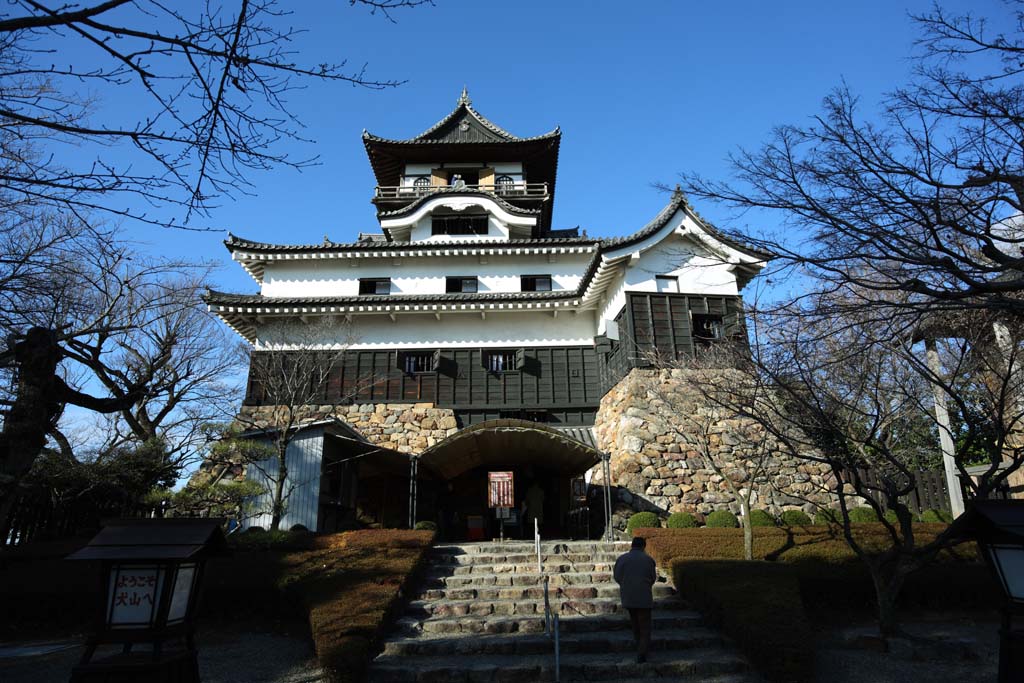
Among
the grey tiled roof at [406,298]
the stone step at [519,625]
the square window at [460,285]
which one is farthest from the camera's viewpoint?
the square window at [460,285]

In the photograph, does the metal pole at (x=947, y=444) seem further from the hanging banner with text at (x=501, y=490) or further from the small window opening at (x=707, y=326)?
the hanging banner with text at (x=501, y=490)

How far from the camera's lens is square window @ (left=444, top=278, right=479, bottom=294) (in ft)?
76.8

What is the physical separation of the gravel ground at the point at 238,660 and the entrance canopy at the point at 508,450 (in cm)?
614

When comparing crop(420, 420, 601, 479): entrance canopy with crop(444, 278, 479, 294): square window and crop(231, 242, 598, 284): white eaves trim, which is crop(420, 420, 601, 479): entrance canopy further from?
crop(231, 242, 598, 284): white eaves trim

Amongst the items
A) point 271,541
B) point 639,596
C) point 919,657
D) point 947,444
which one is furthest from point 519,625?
point 947,444

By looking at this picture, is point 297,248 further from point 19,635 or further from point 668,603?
point 668,603

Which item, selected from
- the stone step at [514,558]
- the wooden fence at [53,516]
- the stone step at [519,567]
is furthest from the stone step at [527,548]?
the wooden fence at [53,516]

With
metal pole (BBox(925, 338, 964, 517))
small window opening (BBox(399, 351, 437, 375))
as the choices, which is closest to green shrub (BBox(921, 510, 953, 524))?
metal pole (BBox(925, 338, 964, 517))

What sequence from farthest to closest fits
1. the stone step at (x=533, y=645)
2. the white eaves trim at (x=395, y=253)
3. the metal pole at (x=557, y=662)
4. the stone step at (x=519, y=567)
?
the white eaves trim at (x=395, y=253), the stone step at (x=519, y=567), the stone step at (x=533, y=645), the metal pole at (x=557, y=662)

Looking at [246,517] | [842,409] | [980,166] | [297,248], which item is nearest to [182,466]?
[246,517]

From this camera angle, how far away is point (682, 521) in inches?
568

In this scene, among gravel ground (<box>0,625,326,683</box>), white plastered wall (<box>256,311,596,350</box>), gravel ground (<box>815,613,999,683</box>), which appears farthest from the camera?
white plastered wall (<box>256,311,596,350</box>)

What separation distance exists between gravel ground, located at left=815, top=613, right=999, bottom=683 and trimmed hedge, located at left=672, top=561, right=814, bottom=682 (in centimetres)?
59

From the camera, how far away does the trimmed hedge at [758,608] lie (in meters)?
7.14
